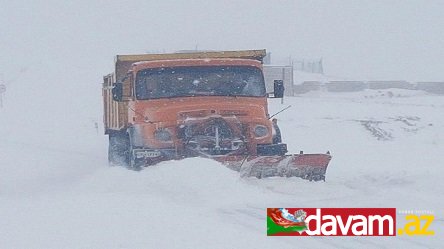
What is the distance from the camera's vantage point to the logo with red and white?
7367 millimetres

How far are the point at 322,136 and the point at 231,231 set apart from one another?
58.4 ft

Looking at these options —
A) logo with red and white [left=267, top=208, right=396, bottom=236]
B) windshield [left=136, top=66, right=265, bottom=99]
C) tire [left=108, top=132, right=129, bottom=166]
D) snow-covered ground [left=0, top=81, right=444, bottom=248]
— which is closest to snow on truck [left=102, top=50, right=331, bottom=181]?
windshield [left=136, top=66, right=265, bottom=99]

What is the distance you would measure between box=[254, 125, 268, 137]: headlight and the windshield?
3.05ft

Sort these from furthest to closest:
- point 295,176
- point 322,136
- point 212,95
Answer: point 322,136
point 212,95
point 295,176

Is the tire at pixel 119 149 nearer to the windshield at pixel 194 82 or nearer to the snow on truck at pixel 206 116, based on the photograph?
the snow on truck at pixel 206 116

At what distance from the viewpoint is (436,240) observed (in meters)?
7.40

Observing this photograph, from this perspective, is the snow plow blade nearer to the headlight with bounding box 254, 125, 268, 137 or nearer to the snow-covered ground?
the snow-covered ground

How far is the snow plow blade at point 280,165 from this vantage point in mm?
11102

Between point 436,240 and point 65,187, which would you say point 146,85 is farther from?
point 436,240

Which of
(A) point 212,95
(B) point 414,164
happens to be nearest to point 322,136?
(B) point 414,164

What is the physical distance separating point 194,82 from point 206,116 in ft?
3.68

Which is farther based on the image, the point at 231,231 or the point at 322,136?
the point at 322,136

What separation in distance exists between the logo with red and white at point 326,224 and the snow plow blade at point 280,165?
9.45 feet

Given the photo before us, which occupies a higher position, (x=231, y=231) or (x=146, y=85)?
(x=146, y=85)
